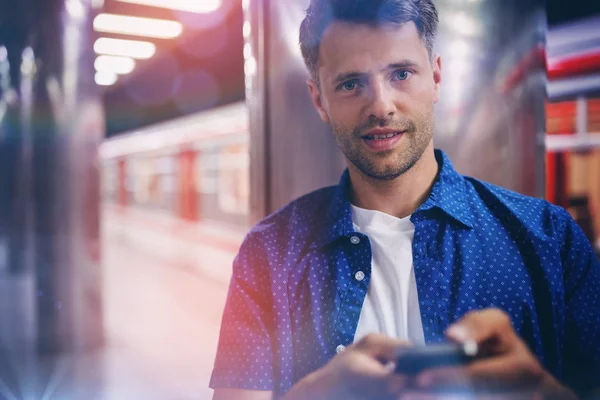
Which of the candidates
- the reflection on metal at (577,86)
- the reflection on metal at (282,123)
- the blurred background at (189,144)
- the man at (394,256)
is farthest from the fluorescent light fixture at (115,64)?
the man at (394,256)

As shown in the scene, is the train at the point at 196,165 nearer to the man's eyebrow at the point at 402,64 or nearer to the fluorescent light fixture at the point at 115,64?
the fluorescent light fixture at the point at 115,64

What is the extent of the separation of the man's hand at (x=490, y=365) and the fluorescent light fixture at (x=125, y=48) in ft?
21.9

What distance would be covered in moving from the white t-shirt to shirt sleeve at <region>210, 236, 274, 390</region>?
0.20 meters

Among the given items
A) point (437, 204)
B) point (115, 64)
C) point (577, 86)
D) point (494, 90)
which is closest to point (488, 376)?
point (437, 204)

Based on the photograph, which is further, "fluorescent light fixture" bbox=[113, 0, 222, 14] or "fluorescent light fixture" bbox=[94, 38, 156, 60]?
"fluorescent light fixture" bbox=[94, 38, 156, 60]

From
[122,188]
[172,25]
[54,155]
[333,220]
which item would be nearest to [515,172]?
[333,220]

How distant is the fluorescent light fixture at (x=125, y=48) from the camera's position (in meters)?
6.55

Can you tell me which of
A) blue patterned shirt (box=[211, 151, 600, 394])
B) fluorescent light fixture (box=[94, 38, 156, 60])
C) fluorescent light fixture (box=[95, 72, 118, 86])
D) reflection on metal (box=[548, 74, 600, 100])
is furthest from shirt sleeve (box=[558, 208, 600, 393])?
fluorescent light fixture (box=[95, 72, 118, 86])

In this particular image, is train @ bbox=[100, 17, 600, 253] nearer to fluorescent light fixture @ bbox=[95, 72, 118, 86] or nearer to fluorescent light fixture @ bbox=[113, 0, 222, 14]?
fluorescent light fixture @ bbox=[95, 72, 118, 86]

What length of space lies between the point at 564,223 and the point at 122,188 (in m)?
15.5

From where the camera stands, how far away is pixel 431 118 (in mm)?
978

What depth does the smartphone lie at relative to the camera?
0.66m

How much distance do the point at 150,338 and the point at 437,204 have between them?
3350mm

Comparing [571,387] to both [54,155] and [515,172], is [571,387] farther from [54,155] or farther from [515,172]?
[54,155]
